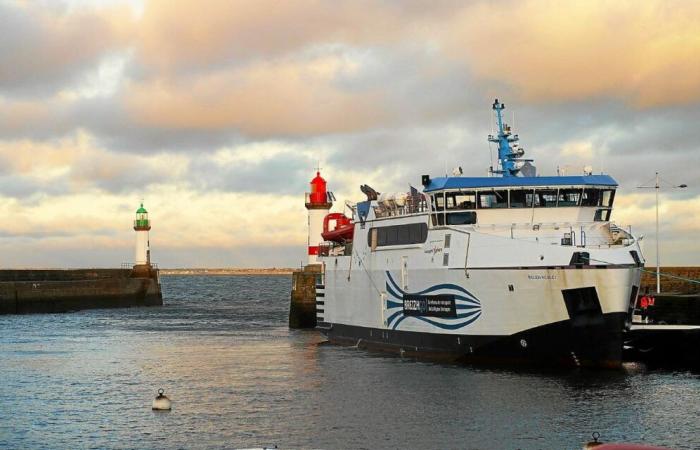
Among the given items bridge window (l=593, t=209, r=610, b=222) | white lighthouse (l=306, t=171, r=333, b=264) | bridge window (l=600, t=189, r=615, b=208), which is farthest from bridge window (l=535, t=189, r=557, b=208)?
white lighthouse (l=306, t=171, r=333, b=264)

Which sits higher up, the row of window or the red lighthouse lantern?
the red lighthouse lantern

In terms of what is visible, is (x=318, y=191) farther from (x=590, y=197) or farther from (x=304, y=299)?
(x=590, y=197)

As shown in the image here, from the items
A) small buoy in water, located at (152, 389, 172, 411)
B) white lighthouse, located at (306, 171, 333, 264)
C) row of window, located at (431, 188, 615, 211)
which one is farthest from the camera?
white lighthouse, located at (306, 171, 333, 264)

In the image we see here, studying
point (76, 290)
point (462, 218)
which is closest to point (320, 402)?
point (462, 218)

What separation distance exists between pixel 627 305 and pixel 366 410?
1136cm

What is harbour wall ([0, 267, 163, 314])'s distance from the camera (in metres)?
88.1

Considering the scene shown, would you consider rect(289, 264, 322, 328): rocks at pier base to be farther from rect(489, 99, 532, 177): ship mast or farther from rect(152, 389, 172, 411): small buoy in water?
rect(152, 389, 172, 411): small buoy in water

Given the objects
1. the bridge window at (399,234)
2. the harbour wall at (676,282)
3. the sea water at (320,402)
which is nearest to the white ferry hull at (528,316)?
the sea water at (320,402)

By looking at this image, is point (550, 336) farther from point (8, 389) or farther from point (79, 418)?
point (8, 389)

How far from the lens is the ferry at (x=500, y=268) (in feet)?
117

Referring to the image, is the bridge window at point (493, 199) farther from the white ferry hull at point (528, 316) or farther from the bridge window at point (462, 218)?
the white ferry hull at point (528, 316)

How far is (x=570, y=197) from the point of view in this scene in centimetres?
4028

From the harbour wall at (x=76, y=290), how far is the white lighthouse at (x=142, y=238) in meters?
1.01

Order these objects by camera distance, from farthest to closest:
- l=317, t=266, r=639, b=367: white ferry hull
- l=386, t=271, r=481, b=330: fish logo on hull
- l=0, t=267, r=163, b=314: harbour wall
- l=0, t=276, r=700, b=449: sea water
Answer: l=0, t=267, r=163, b=314: harbour wall < l=386, t=271, r=481, b=330: fish logo on hull < l=317, t=266, r=639, b=367: white ferry hull < l=0, t=276, r=700, b=449: sea water
